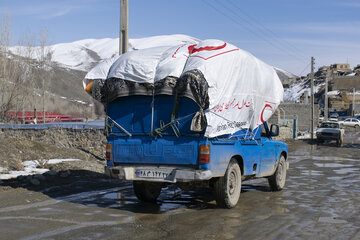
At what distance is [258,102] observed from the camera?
980 cm

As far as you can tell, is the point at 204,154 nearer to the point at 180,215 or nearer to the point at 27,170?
the point at 180,215

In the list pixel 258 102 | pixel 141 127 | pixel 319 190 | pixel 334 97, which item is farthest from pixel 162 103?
pixel 334 97

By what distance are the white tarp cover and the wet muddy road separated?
1.59m

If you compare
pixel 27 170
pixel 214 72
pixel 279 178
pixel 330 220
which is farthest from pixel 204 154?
pixel 27 170

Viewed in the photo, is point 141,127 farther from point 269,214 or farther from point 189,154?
point 269,214

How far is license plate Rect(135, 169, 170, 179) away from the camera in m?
8.17

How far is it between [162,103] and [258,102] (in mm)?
2312

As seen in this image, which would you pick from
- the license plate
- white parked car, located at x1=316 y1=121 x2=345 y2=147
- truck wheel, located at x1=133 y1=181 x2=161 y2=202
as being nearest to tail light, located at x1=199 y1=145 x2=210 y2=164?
the license plate

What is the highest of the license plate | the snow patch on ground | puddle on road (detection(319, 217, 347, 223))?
→ the license plate

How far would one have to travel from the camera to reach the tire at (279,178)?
11.3m

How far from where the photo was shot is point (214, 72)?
327 inches

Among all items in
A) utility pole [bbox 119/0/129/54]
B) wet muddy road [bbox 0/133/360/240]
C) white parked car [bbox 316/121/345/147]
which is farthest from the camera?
white parked car [bbox 316/121/345/147]

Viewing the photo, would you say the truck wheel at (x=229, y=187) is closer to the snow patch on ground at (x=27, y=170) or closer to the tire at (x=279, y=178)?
the tire at (x=279, y=178)

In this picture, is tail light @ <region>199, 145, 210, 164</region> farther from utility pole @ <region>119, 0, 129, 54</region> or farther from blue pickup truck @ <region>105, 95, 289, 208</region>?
utility pole @ <region>119, 0, 129, 54</region>
